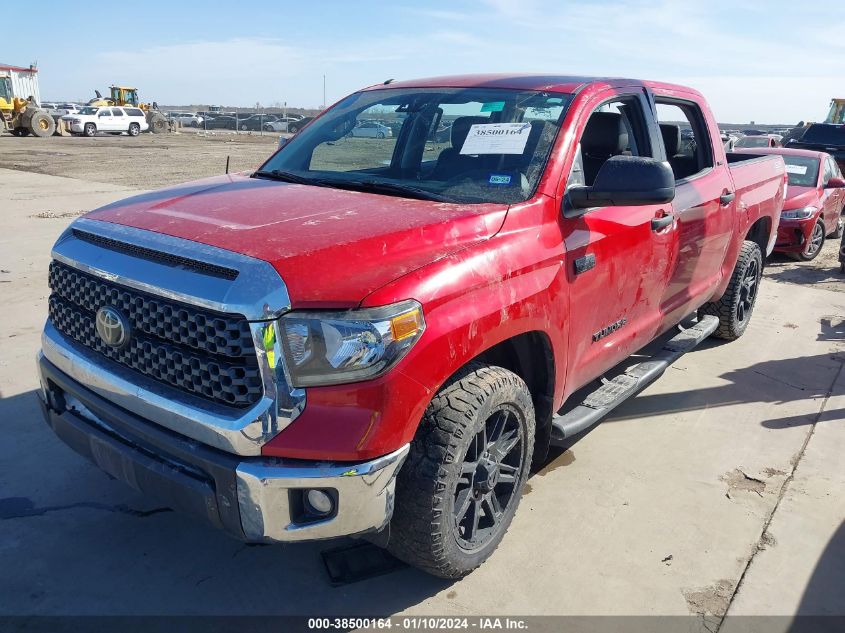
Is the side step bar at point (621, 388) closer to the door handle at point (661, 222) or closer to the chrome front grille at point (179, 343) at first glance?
the door handle at point (661, 222)

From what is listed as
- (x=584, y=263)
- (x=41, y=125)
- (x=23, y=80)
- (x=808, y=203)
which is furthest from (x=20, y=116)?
(x=584, y=263)

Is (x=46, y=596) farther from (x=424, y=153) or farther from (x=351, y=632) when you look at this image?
(x=424, y=153)

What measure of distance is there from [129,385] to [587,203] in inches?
77.9

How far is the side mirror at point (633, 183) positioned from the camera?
9.48ft

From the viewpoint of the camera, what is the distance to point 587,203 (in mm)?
3000

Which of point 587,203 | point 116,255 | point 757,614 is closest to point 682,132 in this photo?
point 587,203

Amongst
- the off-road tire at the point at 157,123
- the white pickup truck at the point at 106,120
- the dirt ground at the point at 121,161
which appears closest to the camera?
the dirt ground at the point at 121,161

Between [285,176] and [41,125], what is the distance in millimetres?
37873

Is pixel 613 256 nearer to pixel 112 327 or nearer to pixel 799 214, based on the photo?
pixel 112 327

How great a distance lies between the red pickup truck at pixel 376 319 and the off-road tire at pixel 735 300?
2.03 meters

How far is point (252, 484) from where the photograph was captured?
6.98 ft

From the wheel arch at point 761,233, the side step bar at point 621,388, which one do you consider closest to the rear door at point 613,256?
the side step bar at point 621,388

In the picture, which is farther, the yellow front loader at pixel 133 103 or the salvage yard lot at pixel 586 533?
the yellow front loader at pixel 133 103

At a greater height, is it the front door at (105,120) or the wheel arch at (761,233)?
the front door at (105,120)
